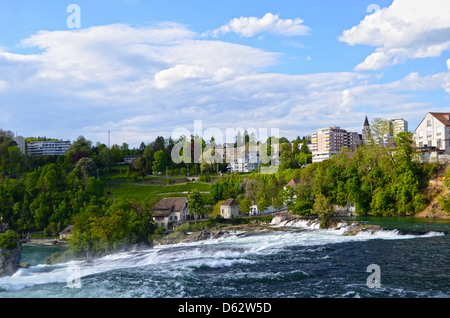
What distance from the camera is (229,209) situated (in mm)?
69125

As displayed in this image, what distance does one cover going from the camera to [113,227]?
4331cm

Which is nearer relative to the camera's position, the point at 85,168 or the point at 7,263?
the point at 7,263

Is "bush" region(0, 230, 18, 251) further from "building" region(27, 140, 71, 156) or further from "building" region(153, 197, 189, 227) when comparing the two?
"building" region(27, 140, 71, 156)

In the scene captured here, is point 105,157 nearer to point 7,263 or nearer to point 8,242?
point 8,242

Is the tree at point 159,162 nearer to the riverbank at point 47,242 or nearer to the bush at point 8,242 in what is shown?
the riverbank at point 47,242

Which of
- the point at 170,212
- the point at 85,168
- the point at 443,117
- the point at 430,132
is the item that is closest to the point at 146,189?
the point at 85,168

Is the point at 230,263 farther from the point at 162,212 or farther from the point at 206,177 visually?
the point at 206,177

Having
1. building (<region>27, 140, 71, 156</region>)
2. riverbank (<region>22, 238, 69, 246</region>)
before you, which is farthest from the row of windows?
building (<region>27, 140, 71, 156</region>)

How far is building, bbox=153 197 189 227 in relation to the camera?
69.6 m

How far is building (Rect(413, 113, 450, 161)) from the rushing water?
32.8 m

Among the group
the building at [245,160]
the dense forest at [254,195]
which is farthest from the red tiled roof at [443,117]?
the building at [245,160]

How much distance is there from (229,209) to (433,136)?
4469 centimetres

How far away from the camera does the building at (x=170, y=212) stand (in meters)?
69.6

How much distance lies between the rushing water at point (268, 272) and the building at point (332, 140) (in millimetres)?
92857
